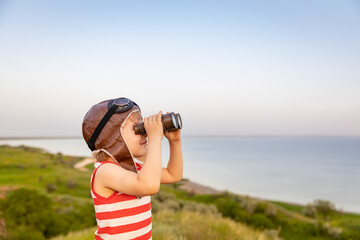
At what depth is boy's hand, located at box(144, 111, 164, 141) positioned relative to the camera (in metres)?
1.53

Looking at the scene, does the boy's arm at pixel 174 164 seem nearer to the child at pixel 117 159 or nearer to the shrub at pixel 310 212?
the child at pixel 117 159

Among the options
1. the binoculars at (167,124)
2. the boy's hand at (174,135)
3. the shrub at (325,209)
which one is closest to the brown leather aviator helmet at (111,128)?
the binoculars at (167,124)

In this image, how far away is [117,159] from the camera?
1650mm

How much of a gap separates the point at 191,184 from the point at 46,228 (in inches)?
1101

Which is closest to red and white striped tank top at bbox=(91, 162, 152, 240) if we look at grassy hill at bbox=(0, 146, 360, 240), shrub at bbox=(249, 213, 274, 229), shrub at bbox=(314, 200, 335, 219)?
grassy hill at bbox=(0, 146, 360, 240)

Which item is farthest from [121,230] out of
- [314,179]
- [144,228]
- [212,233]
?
[314,179]

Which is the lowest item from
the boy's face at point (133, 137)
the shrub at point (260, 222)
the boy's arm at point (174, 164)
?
the shrub at point (260, 222)

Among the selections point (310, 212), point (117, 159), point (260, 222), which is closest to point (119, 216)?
point (117, 159)

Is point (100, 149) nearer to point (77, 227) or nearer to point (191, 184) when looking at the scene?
point (77, 227)

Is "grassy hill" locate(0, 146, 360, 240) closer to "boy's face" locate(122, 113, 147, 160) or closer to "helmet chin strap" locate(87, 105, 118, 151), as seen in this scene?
"boy's face" locate(122, 113, 147, 160)

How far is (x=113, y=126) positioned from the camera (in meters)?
1.63

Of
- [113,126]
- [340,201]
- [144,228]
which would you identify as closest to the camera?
[113,126]

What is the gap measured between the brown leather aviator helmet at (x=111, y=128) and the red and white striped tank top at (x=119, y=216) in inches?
4.9

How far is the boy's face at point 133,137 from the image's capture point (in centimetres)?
166
